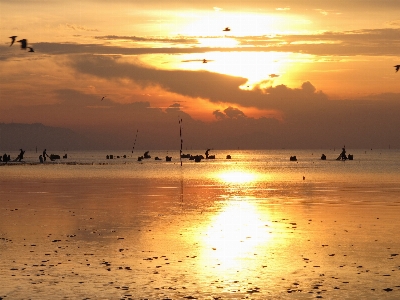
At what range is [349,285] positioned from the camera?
20422mm

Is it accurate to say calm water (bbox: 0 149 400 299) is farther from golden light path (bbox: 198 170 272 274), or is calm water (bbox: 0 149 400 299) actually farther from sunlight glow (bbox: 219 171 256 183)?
sunlight glow (bbox: 219 171 256 183)

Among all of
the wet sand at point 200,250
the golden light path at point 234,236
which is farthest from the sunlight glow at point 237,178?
the golden light path at point 234,236

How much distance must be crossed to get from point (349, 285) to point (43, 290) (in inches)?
368

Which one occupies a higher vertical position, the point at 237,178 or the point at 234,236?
the point at 237,178

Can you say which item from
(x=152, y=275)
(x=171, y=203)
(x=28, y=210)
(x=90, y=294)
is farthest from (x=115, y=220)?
(x=90, y=294)

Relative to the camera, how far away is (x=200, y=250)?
27.0 meters

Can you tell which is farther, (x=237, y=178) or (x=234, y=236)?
(x=237, y=178)

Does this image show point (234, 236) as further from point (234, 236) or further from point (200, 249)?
point (200, 249)

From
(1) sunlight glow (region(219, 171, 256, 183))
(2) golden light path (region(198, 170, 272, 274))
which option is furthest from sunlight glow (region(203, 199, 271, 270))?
(1) sunlight glow (region(219, 171, 256, 183))

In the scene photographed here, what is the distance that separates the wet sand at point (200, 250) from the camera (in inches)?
789

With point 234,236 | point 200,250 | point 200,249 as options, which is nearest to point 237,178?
point 234,236

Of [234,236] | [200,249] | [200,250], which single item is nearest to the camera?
[200,250]

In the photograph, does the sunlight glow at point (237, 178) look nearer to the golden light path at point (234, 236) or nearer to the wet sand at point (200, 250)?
the wet sand at point (200, 250)

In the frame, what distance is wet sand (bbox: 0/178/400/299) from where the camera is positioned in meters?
20.0
